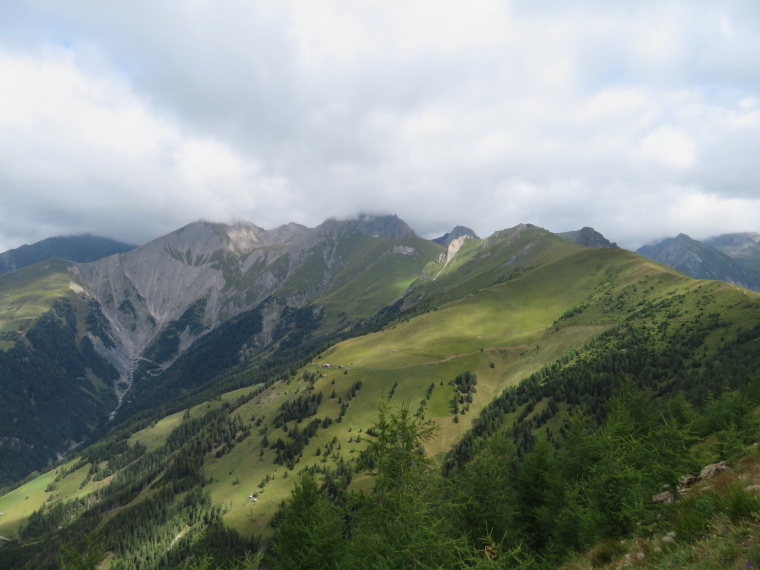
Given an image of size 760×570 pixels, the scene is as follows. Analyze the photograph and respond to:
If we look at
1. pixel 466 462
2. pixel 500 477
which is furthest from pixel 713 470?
pixel 466 462

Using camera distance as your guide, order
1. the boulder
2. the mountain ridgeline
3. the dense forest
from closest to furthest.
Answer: the boulder < the dense forest < the mountain ridgeline

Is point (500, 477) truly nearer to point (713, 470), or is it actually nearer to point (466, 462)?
point (713, 470)

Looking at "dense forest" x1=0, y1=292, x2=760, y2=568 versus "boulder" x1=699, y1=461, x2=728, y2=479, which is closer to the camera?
"boulder" x1=699, y1=461, x2=728, y2=479

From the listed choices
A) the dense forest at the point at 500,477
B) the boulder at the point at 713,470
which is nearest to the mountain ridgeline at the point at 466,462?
the dense forest at the point at 500,477

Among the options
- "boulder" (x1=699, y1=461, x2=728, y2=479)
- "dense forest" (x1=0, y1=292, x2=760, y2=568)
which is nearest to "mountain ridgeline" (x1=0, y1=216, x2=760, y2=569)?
"dense forest" (x1=0, y1=292, x2=760, y2=568)

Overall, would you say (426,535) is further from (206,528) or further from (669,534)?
(206,528)

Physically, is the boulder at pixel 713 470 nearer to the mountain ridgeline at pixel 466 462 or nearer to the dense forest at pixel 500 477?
the dense forest at pixel 500 477

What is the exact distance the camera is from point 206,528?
13788cm

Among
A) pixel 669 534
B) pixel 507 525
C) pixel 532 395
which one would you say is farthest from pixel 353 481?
pixel 669 534

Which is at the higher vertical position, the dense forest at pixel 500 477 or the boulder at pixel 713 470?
the boulder at pixel 713 470

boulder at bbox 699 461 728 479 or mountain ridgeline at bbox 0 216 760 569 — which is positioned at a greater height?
boulder at bbox 699 461 728 479

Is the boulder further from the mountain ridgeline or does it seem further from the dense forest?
the mountain ridgeline

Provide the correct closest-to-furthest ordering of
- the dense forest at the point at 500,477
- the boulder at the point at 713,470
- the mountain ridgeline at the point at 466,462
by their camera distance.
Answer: the boulder at the point at 713,470 → the dense forest at the point at 500,477 → the mountain ridgeline at the point at 466,462

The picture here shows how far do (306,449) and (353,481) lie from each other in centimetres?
3427
